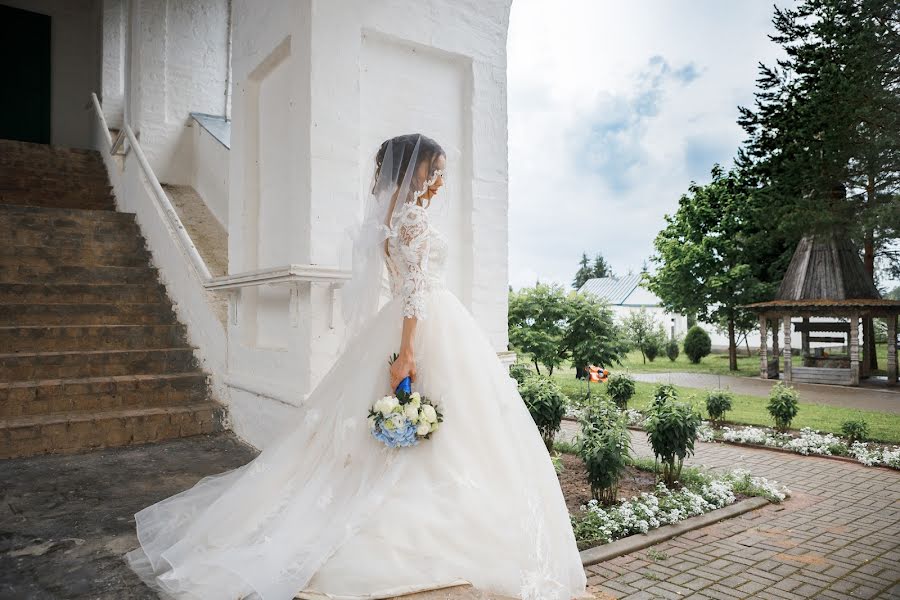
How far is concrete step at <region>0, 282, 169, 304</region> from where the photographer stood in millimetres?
5426

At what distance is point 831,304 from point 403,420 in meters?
14.1

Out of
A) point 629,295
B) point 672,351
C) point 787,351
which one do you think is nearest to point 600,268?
point 629,295

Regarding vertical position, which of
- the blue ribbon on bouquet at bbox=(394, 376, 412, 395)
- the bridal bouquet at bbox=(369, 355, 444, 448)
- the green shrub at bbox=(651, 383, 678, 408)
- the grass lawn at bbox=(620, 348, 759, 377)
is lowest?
the grass lawn at bbox=(620, 348, 759, 377)

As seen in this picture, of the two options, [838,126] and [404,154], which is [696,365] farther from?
[404,154]

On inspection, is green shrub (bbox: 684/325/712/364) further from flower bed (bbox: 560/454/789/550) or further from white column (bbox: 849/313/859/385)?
flower bed (bbox: 560/454/789/550)

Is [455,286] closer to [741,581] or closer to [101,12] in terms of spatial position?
[741,581]

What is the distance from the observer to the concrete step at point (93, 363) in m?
4.68

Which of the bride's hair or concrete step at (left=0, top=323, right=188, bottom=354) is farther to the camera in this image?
concrete step at (left=0, top=323, right=188, bottom=354)

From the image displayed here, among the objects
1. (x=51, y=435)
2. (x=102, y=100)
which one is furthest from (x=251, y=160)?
(x=102, y=100)

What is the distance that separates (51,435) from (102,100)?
8010 mm

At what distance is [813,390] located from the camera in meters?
12.8

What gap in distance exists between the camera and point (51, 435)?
4160 millimetres

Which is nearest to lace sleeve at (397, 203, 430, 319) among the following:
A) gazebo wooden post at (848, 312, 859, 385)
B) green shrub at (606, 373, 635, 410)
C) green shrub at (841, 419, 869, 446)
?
green shrub at (841, 419, 869, 446)

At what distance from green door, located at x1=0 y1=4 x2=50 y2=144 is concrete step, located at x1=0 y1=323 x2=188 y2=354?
27.9 ft
